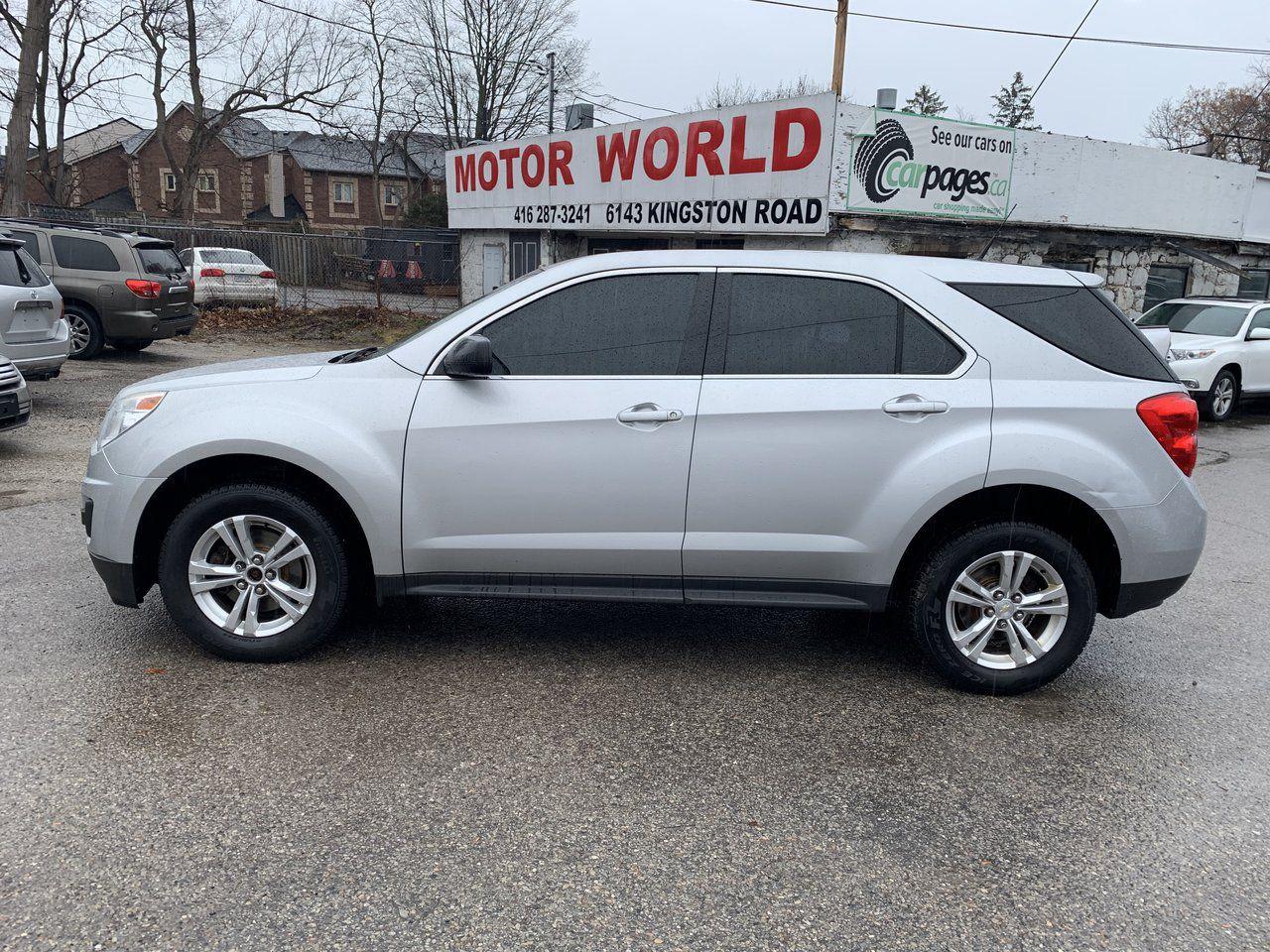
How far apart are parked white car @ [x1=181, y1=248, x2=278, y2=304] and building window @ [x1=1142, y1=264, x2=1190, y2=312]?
60.2 ft

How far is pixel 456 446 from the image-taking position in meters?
3.95

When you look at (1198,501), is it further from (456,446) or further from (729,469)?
(456,446)

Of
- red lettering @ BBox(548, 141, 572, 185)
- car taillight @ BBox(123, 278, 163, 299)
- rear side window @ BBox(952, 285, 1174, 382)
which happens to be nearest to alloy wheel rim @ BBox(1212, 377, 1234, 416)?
rear side window @ BBox(952, 285, 1174, 382)

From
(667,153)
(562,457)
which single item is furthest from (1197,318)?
(562,457)

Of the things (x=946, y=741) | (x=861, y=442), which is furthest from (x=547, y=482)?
(x=946, y=741)

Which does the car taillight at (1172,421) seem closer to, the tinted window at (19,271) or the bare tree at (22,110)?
the tinted window at (19,271)

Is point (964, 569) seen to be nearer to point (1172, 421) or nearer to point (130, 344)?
point (1172, 421)

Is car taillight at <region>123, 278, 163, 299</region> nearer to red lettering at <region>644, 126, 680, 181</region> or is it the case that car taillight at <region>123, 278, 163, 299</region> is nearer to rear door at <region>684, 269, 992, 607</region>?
red lettering at <region>644, 126, 680, 181</region>

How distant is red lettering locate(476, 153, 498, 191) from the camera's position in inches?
845

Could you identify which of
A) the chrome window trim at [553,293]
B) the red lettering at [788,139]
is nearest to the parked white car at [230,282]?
the red lettering at [788,139]

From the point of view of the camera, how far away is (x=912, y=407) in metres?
3.88

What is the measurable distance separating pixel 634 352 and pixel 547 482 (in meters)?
0.67

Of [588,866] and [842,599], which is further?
[842,599]

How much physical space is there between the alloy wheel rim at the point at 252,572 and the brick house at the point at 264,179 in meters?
53.8
